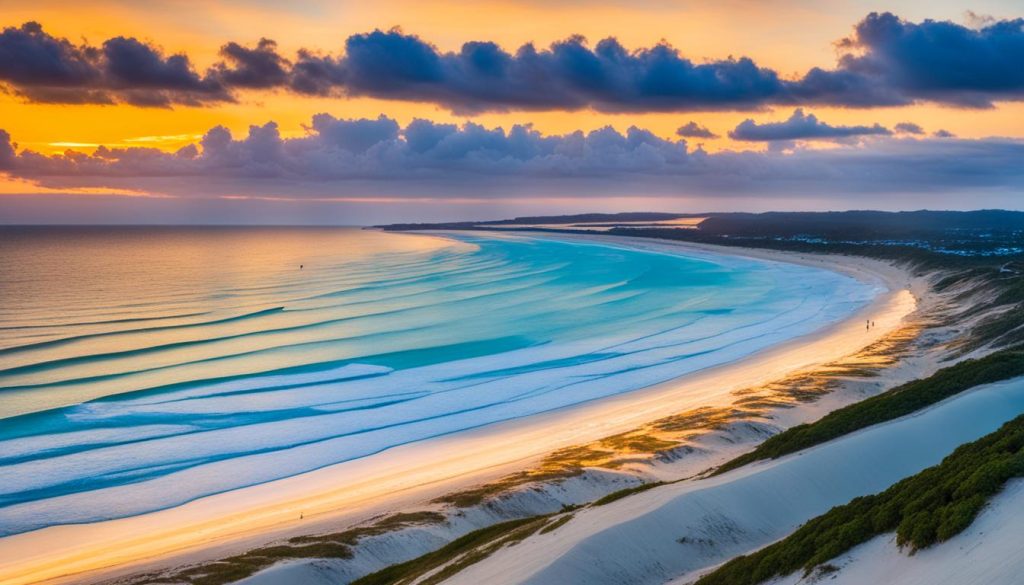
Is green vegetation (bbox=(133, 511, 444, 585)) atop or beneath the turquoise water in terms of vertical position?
beneath

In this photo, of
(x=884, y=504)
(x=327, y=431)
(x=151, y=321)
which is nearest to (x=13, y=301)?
(x=151, y=321)

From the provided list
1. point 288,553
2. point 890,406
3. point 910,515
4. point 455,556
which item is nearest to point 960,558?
point 910,515

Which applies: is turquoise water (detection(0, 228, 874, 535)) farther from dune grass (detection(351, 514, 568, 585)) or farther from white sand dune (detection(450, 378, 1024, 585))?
white sand dune (detection(450, 378, 1024, 585))

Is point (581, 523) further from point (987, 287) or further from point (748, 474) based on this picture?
Result: point (987, 287)

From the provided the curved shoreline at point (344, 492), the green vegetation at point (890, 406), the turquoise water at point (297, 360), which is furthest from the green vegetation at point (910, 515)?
the turquoise water at point (297, 360)

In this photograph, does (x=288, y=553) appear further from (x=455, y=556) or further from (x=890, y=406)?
(x=890, y=406)

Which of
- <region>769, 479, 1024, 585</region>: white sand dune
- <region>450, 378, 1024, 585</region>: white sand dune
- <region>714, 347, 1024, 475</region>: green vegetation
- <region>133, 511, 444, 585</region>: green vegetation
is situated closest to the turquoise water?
<region>133, 511, 444, 585</region>: green vegetation
